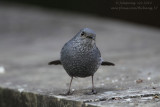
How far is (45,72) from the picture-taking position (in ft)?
19.4

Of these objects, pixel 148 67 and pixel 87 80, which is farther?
pixel 148 67

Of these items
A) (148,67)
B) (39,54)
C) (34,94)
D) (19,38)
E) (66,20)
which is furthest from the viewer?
(66,20)

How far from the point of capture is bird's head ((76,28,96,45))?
370cm

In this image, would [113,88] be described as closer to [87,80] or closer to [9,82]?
[87,80]

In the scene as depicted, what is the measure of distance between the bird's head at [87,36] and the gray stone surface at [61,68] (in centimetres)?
54

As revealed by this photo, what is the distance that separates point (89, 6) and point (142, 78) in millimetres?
8004

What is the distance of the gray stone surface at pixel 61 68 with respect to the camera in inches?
159

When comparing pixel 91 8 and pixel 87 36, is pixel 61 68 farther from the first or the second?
pixel 91 8

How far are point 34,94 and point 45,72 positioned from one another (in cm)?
157

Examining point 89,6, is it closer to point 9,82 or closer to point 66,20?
point 66,20

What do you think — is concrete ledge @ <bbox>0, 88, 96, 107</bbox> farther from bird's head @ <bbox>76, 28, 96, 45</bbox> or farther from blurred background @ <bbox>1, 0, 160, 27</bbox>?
blurred background @ <bbox>1, 0, 160, 27</bbox>

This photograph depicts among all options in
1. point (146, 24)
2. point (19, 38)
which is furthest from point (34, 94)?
point (146, 24)

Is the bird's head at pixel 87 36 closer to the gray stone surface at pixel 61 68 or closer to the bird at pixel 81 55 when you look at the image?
the bird at pixel 81 55

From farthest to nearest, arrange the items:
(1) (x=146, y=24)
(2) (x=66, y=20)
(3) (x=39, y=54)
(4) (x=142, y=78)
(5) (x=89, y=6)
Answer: (5) (x=89, y=6) < (2) (x=66, y=20) < (1) (x=146, y=24) < (3) (x=39, y=54) < (4) (x=142, y=78)
